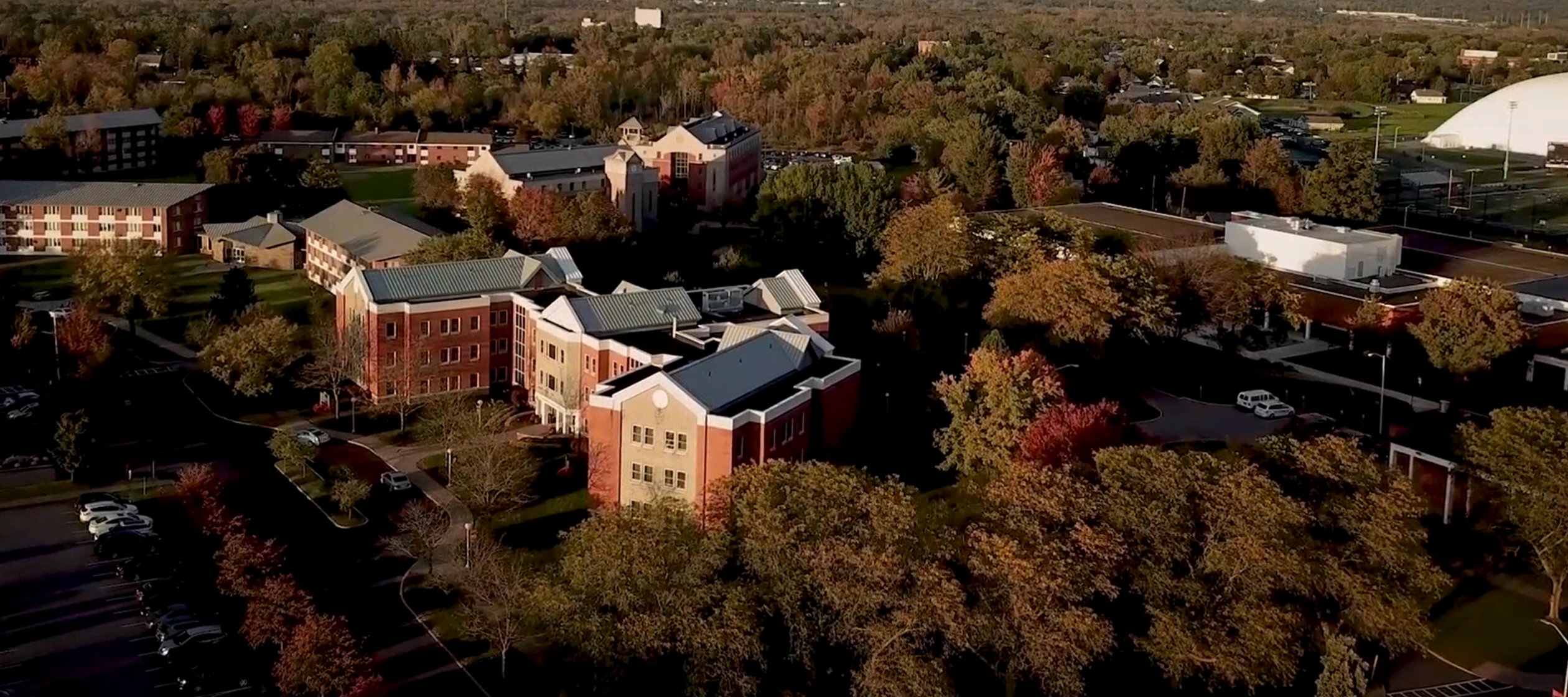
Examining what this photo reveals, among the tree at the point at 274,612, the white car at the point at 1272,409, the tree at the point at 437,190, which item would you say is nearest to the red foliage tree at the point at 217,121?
the tree at the point at 437,190

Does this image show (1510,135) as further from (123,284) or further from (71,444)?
(71,444)

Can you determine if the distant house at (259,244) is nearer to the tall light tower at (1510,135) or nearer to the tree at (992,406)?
the tree at (992,406)

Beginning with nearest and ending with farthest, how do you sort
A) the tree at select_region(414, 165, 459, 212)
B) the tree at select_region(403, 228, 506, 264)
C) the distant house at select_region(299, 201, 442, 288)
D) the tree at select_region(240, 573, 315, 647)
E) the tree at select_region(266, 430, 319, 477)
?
the tree at select_region(240, 573, 315, 647) → the tree at select_region(266, 430, 319, 477) → the tree at select_region(403, 228, 506, 264) → the distant house at select_region(299, 201, 442, 288) → the tree at select_region(414, 165, 459, 212)

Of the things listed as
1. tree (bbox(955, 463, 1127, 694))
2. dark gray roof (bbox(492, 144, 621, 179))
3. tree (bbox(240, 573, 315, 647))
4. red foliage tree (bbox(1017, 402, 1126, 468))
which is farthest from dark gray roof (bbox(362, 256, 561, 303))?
dark gray roof (bbox(492, 144, 621, 179))

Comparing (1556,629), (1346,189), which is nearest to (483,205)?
(1346,189)

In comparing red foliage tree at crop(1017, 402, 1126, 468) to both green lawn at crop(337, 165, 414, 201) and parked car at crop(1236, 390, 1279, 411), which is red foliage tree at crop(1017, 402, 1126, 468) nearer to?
parked car at crop(1236, 390, 1279, 411)

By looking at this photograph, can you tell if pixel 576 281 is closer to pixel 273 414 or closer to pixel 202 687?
pixel 273 414
